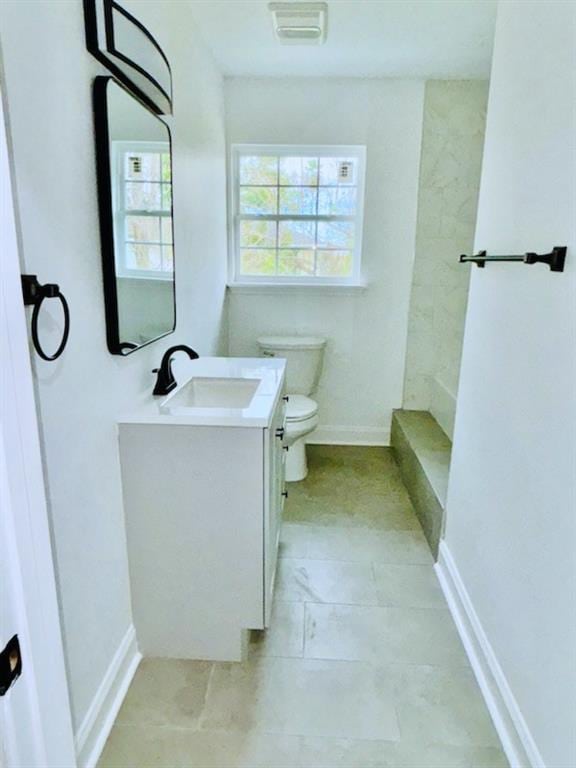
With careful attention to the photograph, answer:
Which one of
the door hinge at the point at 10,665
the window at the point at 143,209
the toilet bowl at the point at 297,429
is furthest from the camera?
the toilet bowl at the point at 297,429

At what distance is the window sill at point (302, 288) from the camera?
3.40 meters

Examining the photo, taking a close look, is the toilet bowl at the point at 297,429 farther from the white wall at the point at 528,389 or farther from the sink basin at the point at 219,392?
the white wall at the point at 528,389

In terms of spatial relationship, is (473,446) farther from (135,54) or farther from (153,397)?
(135,54)

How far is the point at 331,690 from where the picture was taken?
1625 millimetres

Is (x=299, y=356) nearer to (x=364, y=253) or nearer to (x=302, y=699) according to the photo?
(x=364, y=253)

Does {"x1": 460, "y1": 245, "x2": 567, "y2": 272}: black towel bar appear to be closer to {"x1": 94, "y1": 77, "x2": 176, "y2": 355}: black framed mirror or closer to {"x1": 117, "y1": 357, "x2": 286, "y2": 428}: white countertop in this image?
{"x1": 117, "y1": 357, "x2": 286, "y2": 428}: white countertop

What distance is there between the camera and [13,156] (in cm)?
96

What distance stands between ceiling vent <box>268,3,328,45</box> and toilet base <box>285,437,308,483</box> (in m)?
2.06

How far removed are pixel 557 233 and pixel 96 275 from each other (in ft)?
3.90

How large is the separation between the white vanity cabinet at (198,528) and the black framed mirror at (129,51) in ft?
3.25

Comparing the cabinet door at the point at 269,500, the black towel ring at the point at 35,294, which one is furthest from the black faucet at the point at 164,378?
the black towel ring at the point at 35,294

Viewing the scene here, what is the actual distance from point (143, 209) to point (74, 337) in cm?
63

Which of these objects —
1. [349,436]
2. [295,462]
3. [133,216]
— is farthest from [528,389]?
[349,436]

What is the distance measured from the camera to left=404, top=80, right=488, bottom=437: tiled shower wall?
3.14 metres
